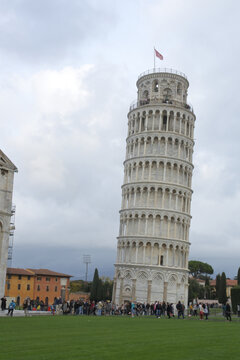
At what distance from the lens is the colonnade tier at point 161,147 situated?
2889 inches

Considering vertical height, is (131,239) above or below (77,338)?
above

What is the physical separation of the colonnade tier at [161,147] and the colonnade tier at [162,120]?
1.41 m

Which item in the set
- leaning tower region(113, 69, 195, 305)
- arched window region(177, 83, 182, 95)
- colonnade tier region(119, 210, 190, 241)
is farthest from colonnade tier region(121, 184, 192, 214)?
arched window region(177, 83, 182, 95)

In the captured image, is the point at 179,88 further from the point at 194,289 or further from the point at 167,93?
the point at 194,289

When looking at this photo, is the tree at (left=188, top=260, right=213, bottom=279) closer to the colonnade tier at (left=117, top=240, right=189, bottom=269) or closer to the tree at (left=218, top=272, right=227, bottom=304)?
the tree at (left=218, top=272, right=227, bottom=304)

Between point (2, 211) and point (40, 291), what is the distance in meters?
67.4

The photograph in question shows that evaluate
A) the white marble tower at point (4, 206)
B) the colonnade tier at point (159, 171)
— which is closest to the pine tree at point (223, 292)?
the colonnade tier at point (159, 171)

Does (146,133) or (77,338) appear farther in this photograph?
(146,133)

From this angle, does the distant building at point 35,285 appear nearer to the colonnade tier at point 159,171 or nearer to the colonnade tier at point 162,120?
the colonnade tier at point 159,171

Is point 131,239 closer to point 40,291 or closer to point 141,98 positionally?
point 141,98

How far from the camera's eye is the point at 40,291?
345 feet

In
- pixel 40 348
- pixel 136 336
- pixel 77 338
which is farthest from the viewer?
pixel 136 336

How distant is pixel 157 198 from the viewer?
2830 inches

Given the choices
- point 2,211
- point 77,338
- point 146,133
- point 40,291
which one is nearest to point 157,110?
point 146,133
